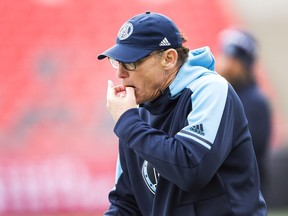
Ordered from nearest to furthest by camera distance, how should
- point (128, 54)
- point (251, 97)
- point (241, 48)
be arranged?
point (128, 54) → point (251, 97) → point (241, 48)

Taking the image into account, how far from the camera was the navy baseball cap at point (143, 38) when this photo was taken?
2955 millimetres

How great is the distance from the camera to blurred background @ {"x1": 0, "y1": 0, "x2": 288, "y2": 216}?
8633 millimetres

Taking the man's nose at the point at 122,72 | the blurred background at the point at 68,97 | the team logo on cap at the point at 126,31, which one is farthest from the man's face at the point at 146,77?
the blurred background at the point at 68,97

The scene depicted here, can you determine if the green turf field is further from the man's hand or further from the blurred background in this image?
the man's hand

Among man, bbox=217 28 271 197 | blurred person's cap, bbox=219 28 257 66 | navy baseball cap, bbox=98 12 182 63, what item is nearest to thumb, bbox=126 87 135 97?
navy baseball cap, bbox=98 12 182 63

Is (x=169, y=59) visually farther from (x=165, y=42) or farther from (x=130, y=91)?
(x=130, y=91)

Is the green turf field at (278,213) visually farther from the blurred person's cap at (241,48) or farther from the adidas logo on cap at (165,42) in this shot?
the adidas logo on cap at (165,42)

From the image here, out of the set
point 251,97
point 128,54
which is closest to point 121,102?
point 128,54

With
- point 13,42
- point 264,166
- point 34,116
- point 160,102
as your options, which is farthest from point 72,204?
point 160,102

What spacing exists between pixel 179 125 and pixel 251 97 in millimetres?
3140

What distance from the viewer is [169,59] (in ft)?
9.96

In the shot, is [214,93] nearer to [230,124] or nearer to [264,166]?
[230,124]

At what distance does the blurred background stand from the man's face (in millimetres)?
5651

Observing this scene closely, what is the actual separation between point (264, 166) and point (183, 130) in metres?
3.33
